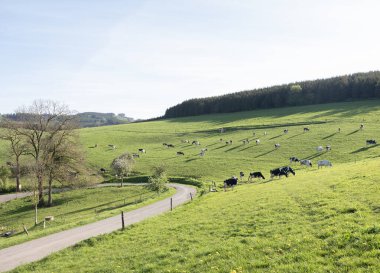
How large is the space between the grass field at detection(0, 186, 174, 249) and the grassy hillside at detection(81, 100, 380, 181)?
1289 centimetres

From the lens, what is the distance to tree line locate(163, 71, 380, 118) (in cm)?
13262

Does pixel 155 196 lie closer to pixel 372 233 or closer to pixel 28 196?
pixel 28 196

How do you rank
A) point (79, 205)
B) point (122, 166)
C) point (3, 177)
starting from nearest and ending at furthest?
point (79, 205) → point (122, 166) → point (3, 177)

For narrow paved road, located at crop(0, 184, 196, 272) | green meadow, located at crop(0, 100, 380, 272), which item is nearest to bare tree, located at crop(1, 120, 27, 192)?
narrow paved road, located at crop(0, 184, 196, 272)

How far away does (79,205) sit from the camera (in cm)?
5247

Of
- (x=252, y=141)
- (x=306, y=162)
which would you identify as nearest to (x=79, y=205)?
(x=306, y=162)

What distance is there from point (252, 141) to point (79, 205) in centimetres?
4668

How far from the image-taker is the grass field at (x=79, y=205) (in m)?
43.2

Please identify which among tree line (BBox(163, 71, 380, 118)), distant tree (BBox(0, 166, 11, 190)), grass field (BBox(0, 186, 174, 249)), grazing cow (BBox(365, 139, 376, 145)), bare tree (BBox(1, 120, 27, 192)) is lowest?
grass field (BBox(0, 186, 174, 249))

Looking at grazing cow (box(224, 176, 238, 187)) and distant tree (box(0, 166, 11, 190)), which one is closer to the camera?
grazing cow (box(224, 176, 238, 187))

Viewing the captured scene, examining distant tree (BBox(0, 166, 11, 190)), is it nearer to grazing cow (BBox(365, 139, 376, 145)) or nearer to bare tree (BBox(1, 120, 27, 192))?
bare tree (BBox(1, 120, 27, 192))

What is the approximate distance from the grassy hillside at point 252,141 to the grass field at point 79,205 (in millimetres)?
12888

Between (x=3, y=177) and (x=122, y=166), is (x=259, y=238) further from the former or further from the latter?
(x=3, y=177)

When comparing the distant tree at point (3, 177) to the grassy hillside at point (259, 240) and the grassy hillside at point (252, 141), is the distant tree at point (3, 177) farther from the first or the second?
the grassy hillside at point (259, 240)
